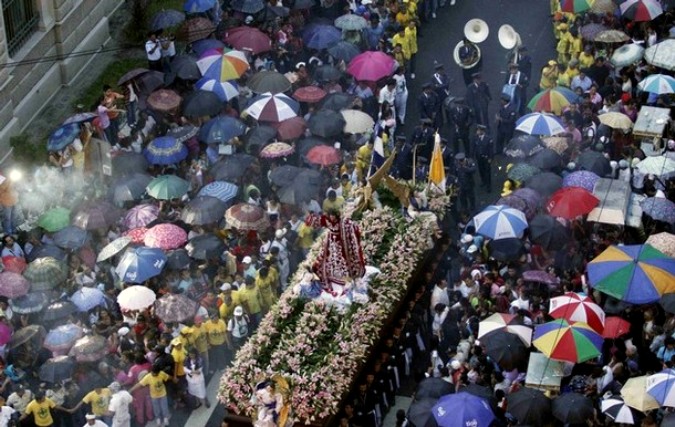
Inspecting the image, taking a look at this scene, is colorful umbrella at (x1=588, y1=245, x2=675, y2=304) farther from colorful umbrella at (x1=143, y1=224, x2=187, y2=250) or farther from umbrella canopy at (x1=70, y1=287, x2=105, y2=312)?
umbrella canopy at (x1=70, y1=287, x2=105, y2=312)

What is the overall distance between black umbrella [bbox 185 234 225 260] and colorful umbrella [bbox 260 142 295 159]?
3.11 m

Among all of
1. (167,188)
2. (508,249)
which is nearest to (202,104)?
(167,188)

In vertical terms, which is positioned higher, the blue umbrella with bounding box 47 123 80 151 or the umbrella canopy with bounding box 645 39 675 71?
the umbrella canopy with bounding box 645 39 675 71

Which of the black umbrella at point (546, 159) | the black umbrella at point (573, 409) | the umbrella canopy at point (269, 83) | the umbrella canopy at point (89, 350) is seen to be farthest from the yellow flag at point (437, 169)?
the umbrella canopy at point (89, 350)

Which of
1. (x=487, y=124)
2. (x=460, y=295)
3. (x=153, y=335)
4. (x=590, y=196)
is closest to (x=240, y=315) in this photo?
(x=153, y=335)

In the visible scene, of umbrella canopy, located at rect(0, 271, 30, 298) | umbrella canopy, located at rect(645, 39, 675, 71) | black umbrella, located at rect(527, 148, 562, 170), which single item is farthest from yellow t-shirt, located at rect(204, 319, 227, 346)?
umbrella canopy, located at rect(645, 39, 675, 71)

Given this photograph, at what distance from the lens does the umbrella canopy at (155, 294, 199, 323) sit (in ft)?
92.1

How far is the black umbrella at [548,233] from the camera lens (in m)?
29.6

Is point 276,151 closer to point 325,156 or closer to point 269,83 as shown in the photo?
point 325,156

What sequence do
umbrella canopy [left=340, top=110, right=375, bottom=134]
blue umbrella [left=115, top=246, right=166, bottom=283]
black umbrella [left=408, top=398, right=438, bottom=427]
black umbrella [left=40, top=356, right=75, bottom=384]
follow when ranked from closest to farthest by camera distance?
black umbrella [left=408, top=398, right=438, bottom=427]
black umbrella [left=40, top=356, right=75, bottom=384]
blue umbrella [left=115, top=246, right=166, bottom=283]
umbrella canopy [left=340, top=110, right=375, bottom=134]

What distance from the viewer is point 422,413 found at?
25219mm

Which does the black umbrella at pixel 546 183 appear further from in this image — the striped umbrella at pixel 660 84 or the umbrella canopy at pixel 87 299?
the umbrella canopy at pixel 87 299

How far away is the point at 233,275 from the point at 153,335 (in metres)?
2.57

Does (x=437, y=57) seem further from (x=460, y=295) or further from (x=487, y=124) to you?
(x=460, y=295)
